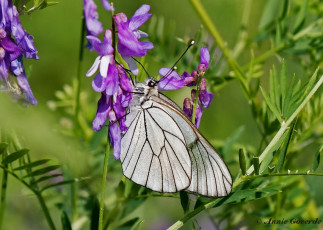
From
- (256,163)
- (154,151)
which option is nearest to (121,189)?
(154,151)

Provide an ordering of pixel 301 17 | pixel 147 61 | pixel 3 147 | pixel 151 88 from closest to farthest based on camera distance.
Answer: pixel 3 147 → pixel 151 88 → pixel 301 17 → pixel 147 61

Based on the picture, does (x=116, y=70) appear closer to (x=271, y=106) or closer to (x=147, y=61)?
(x=271, y=106)

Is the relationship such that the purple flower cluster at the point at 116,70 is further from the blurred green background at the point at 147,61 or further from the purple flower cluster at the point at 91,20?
the blurred green background at the point at 147,61

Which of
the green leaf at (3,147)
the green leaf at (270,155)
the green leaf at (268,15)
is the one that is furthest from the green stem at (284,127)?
the green leaf at (268,15)

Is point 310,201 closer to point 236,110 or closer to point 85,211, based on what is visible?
point 85,211

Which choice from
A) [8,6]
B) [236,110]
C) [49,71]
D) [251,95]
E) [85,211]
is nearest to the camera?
[8,6]

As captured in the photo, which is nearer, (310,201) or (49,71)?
(310,201)

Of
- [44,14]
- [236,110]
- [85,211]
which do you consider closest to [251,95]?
[85,211]
